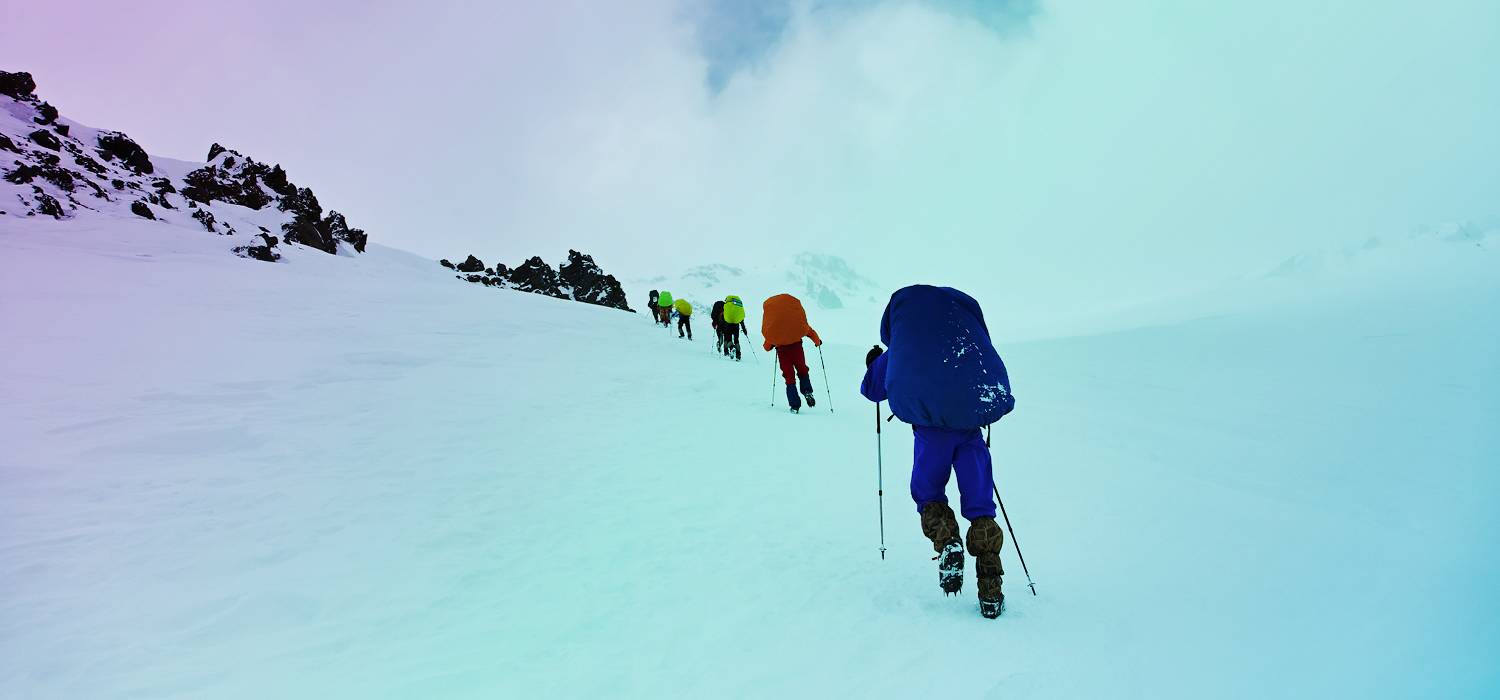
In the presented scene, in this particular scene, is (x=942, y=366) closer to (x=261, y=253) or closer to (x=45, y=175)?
(x=261, y=253)

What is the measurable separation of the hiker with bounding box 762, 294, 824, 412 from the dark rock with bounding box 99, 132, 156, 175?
47.4 meters

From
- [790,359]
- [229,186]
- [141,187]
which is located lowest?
[790,359]

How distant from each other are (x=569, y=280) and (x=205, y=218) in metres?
37.8

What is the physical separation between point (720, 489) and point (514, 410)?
395 centimetres

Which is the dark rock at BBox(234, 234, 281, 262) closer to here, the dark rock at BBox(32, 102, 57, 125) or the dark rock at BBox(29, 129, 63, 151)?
the dark rock at BBox(29, 129, 63, 151)

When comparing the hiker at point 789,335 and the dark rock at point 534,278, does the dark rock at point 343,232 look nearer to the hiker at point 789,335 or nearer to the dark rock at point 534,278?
the dark rock at point 534,278

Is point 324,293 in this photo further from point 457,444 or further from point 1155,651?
point 1155,651

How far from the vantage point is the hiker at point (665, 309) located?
23886 mm

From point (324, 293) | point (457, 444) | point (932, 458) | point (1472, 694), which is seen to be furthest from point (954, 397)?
point (324, 293)

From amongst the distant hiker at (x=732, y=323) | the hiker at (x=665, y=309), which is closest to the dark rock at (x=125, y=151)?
the hiker at (x=665, y=309)

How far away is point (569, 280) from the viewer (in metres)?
65.0

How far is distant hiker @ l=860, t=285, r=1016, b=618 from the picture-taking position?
126 inches

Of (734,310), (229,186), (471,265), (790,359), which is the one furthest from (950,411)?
(471,265)

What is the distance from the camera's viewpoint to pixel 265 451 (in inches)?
200
